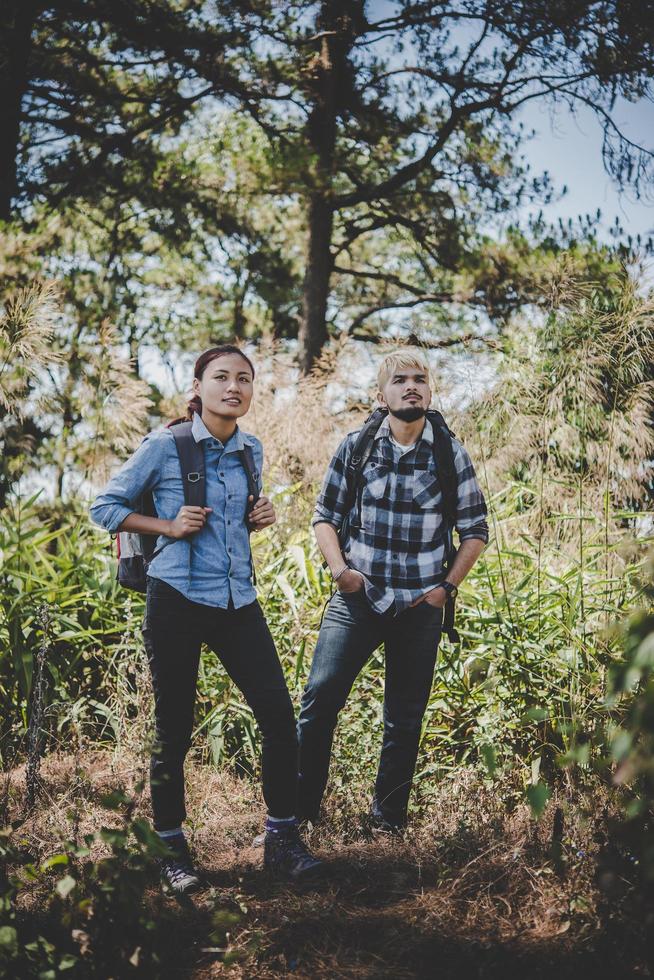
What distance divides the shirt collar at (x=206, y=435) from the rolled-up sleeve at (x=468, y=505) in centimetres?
86

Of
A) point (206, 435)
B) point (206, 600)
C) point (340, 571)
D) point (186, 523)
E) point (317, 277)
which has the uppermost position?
point (317, 277)

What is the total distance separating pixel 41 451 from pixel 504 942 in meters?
4.19

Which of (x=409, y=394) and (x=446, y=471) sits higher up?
(x=409, y=394)

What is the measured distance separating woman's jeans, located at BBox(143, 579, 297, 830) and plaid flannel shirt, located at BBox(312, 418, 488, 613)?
493 mm

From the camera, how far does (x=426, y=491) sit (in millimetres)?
2973

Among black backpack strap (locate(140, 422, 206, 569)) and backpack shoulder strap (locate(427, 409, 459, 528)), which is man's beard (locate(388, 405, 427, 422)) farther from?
black backpack strap (locate(140, 422, 206, 569))

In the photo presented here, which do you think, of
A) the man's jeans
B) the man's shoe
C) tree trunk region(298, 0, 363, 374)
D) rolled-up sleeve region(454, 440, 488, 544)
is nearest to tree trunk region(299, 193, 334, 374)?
tree trunk region(298, 0, 363, 374)

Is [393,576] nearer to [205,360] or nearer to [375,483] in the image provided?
[375,483]

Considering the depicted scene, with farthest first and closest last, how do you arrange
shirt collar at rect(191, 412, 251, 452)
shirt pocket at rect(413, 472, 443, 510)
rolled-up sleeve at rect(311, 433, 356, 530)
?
rolled-up sleeve at rect(311, 433, 356, 530) → shirt pocket at rect(413, 472, 443, 510) → shirt collar at rect(191, 412, 251, 452)

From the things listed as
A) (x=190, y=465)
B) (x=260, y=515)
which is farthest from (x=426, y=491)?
(x=190, y=465)

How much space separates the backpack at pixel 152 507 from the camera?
2674 millimetres

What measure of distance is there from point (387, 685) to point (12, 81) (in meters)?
8.01

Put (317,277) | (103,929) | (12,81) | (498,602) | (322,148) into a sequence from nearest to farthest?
(103,929) < (498,602) < (12,81) < (322,148) < (317,277)

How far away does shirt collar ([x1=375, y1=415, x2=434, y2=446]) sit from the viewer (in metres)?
3.03
